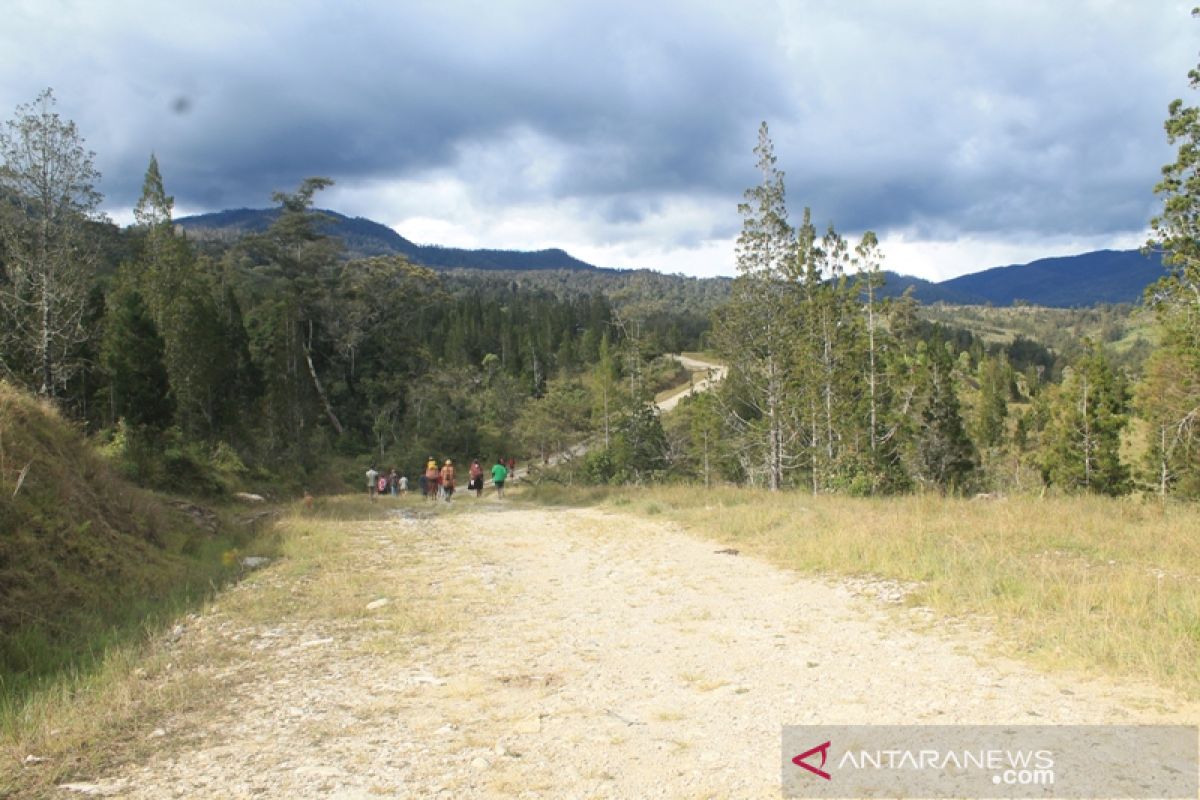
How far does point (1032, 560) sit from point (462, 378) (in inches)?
2452

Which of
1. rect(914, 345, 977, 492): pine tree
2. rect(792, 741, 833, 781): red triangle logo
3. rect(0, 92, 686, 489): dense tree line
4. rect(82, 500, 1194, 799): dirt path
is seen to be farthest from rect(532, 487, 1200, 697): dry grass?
rect(914, 345, 977, 492): pine tree

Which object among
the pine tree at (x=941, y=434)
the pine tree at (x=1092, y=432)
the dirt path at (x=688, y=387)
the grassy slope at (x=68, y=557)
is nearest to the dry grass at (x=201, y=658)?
the grassy slope at (x=68, y=557)

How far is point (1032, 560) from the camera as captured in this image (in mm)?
8641

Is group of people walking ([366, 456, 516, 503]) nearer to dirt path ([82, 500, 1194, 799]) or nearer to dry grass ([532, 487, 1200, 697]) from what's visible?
dry grass ([532, 487, 1200, 697])

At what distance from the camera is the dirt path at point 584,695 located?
426 centimetres

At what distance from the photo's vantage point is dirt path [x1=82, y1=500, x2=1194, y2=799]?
426 centimetres

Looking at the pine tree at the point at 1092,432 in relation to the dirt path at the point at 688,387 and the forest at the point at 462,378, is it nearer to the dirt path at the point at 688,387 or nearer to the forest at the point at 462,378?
the forest at the point at 462,378

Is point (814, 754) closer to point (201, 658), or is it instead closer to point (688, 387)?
point (201, 658)

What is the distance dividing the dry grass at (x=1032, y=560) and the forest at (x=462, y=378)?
22.4 feet

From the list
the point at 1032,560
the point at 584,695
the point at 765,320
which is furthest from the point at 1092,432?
the point at 584,695

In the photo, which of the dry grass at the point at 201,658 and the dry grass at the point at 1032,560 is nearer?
the dry grass at the point at 201,658

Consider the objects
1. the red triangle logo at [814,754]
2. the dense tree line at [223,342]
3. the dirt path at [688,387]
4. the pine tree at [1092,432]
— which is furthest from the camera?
the dirt path at [688,387]

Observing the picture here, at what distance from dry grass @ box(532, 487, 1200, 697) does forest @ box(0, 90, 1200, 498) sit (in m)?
6.84

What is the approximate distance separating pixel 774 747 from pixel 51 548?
9607 mm
